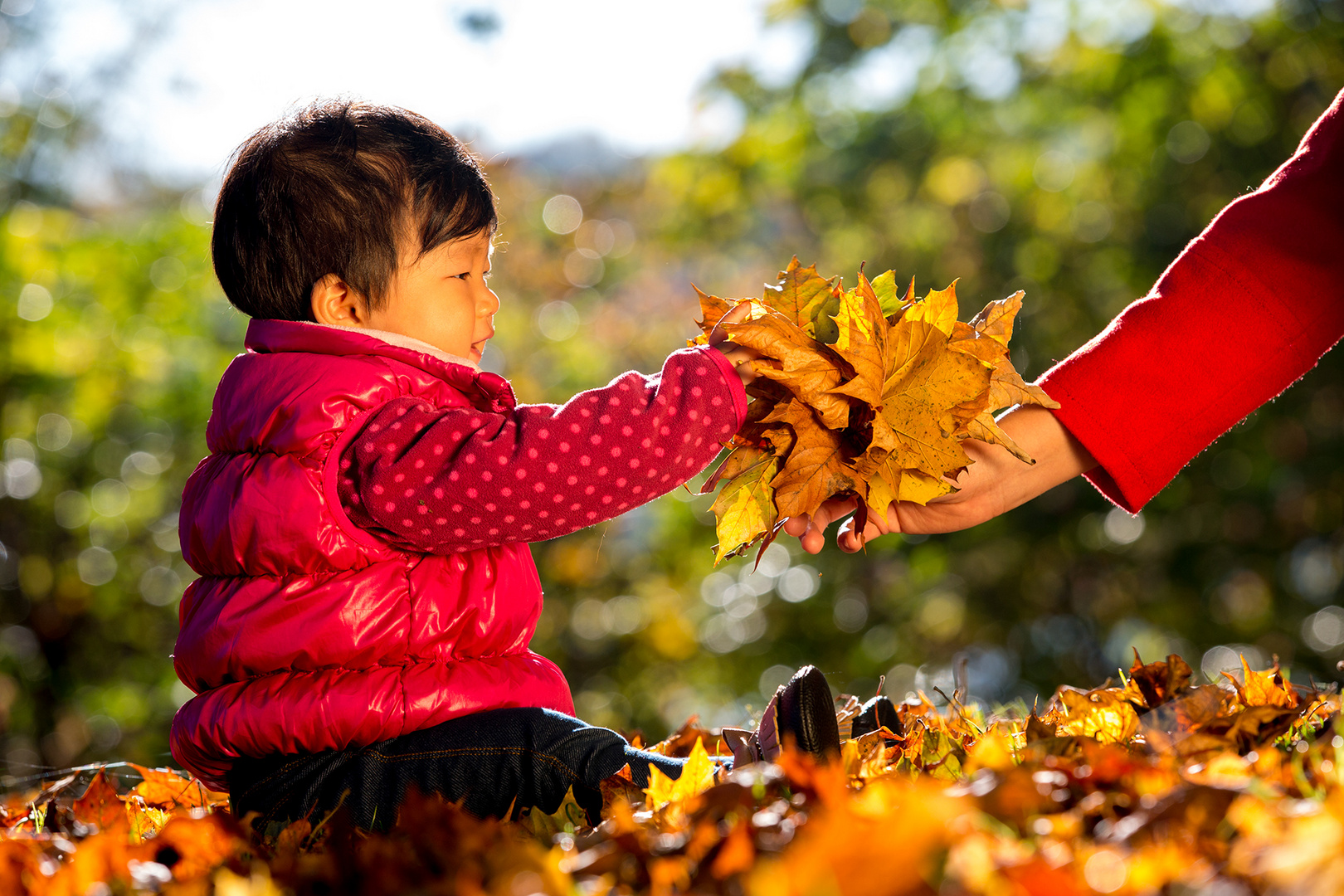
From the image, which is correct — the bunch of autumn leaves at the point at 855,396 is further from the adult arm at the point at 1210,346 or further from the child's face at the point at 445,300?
the child's face at the point at 445,300

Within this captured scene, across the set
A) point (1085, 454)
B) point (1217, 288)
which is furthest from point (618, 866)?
point (1217, 288)

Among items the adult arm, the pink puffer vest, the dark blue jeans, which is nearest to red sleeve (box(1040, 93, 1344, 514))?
the adult arm

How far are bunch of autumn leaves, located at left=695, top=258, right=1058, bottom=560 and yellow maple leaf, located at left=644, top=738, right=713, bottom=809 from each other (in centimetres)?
50

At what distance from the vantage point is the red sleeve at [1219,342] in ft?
6.06

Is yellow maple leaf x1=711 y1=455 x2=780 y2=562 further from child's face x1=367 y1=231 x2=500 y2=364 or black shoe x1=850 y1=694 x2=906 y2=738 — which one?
child's face x1=367 y1=231 x2=500 y2=364

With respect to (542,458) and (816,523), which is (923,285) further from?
(542,458)

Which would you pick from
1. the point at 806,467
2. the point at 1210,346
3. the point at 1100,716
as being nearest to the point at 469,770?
the point at 806,467

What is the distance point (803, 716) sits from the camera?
1.42 metres

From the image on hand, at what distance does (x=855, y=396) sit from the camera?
4.97 ft

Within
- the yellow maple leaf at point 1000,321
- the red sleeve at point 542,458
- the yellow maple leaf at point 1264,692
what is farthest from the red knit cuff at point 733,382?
the yellow maple leaf at point 1264,692

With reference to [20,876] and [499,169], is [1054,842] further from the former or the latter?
[499,169]

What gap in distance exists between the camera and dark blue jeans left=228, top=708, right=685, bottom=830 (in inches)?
59.9

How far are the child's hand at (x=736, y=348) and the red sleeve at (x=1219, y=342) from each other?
647 mm

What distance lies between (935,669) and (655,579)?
76.3 inches
